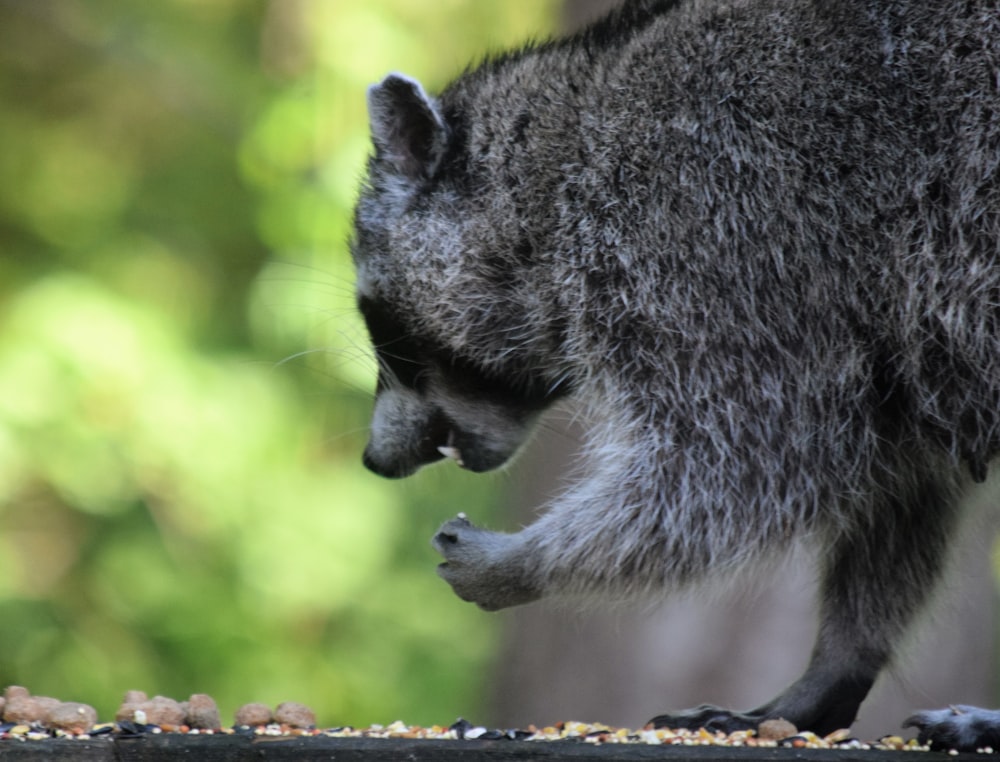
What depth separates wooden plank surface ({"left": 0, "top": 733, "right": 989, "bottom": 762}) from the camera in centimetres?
213

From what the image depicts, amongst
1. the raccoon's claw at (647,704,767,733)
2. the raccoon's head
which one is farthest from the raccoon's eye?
the raccoon's claw at (647,704,767,733)

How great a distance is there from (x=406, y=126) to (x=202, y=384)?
283 cm

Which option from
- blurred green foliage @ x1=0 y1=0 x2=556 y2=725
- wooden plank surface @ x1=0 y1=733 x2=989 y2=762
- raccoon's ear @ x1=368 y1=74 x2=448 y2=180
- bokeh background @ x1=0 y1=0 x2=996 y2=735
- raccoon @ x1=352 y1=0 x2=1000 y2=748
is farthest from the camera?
blurred green foliage @ x1=0 y1=0 x2=556 y2=725

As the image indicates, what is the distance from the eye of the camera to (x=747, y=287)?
2719 millimetres

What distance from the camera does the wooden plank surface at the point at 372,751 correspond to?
2.13 m

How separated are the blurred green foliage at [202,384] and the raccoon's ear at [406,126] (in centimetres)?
198

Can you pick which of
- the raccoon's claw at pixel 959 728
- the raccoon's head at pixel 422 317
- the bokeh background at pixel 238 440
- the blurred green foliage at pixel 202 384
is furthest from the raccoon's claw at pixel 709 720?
the blurred green foliage at pixel 202 384

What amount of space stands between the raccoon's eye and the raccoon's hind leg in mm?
1076

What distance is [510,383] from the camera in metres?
3.30

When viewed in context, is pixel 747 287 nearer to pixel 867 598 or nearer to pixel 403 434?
pixel 867 598

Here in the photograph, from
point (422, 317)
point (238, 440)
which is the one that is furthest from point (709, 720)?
point (238, 440)

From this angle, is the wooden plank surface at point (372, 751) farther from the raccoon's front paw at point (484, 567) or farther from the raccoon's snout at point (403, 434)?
the raccoon's snout at point (403, 434)

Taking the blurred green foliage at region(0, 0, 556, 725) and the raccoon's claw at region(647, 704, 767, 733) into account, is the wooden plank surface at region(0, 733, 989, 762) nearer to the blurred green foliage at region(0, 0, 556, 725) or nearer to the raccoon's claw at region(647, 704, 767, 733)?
the raccoon's claw at region(647, 704, 767, 733)

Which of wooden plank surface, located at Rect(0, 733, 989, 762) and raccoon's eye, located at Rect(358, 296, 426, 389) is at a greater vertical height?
raccoon's eye, located at Rect(358, 296, 426, 389)
